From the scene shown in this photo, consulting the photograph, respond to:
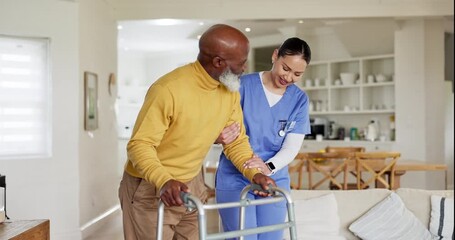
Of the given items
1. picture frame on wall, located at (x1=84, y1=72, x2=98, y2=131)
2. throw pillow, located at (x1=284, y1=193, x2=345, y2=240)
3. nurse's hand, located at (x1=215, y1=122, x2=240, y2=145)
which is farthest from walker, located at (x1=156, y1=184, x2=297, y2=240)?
picture frame on wall, located at (x1=84, y1=72, x2=98, y2=131)

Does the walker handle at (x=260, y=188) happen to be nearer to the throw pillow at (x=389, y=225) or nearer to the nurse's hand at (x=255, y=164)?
the nurse's hand at (x=255, y=164)

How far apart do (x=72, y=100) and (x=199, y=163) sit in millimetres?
3392

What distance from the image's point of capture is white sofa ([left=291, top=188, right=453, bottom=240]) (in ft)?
11.1

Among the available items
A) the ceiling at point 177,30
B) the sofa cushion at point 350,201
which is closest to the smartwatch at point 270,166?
the sofa cushion at point 350,201

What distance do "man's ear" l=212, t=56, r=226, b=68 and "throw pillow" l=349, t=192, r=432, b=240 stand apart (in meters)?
1.75

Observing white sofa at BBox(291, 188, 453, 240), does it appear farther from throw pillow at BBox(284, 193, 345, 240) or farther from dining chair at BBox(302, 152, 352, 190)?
dining chair at BBox(302, 152, 352, 190)

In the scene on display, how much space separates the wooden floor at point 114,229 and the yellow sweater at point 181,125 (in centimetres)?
349

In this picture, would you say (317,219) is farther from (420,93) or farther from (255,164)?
(420,93)

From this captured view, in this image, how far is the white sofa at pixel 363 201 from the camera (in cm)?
338

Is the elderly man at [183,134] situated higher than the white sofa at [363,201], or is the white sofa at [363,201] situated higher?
the elderly man at [183,134]

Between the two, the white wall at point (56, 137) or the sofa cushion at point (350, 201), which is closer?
the sofa cushion at point (350, 201)

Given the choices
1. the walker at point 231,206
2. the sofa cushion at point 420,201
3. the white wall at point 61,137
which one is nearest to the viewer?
the walker at point 231,206

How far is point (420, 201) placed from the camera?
11.2 ft

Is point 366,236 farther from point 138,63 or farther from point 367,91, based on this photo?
point 138,63
